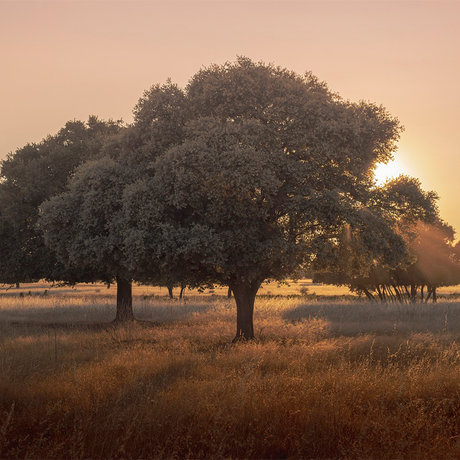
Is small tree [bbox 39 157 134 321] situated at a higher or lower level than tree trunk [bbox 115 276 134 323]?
higher

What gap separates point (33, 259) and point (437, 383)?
2260 centimetres

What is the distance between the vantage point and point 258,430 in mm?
7191

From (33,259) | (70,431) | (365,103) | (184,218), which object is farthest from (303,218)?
(33,259)

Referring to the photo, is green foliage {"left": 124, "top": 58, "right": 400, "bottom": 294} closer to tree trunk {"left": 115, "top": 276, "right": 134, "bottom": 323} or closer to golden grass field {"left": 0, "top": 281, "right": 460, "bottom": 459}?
golden grass field {"left": 0, "top": 281, "right": 460, "bottom": 459}

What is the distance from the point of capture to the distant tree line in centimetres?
1486

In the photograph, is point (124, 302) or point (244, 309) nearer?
point (244, 309)

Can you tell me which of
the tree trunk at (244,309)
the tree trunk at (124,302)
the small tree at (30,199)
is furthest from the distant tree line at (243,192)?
the tree trunk at (124,302)

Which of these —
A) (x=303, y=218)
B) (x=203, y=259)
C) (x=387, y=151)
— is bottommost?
(x=203, y=259)

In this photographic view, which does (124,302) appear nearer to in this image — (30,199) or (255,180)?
(30,199)

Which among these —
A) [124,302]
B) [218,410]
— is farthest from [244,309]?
[218,410]

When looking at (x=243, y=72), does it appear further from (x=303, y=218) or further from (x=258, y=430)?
(x=258, y=430)

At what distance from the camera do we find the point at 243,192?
46.8ft

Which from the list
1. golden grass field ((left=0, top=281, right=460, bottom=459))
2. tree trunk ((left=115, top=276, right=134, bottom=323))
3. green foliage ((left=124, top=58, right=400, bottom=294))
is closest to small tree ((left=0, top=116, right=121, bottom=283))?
tree trunk ((left=115, top=276, right=134, bottom=323))

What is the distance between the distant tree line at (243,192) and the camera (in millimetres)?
14859
